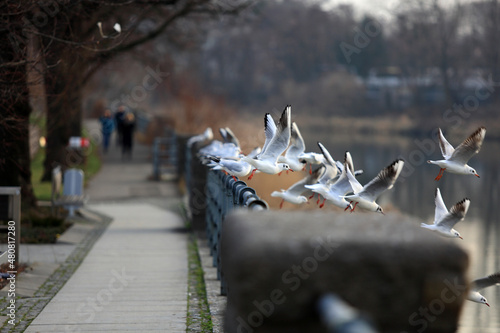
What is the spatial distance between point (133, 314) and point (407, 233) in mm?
4723

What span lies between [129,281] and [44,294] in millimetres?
1049

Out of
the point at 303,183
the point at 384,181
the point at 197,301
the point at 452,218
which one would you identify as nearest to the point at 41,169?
the point at 197,301

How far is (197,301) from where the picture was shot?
307 inches

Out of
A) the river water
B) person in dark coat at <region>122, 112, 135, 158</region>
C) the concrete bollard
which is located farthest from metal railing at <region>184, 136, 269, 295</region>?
person in dark coat at <region>122, 112, 135, 158</region>

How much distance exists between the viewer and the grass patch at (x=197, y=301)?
265 inches

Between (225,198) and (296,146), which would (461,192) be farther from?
(296,146)

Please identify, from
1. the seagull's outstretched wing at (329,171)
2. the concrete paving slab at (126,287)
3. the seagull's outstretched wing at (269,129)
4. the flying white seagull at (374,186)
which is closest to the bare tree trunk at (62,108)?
the concrete paving slab at (126,287)

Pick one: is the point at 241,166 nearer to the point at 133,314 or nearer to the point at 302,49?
the point at 133,314

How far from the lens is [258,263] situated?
2785 millimetres

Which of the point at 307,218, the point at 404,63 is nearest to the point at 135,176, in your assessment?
the point at 307,218

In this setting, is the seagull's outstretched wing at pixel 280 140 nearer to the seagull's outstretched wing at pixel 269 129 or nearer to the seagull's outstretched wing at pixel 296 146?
the seagull's outstretched wing at pixel 269 129

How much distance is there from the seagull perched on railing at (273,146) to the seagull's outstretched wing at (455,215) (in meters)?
1.28

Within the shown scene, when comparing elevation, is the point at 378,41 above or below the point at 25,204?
above

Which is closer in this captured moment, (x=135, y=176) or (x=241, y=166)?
(x=241, y=166)
